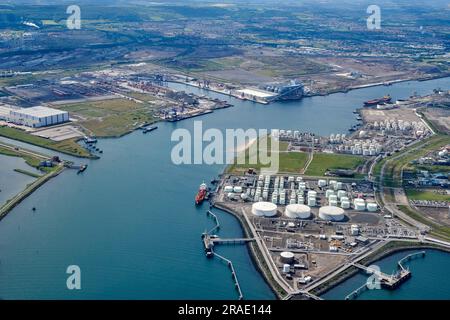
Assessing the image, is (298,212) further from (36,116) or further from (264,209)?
(36,116)

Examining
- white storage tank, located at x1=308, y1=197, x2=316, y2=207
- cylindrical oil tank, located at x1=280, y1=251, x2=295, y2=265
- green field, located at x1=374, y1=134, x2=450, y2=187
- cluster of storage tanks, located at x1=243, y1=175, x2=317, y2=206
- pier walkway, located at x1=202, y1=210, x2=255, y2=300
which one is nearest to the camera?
cylindrical oil tank, located at x1=280, y1=251, x2=295, y2=265

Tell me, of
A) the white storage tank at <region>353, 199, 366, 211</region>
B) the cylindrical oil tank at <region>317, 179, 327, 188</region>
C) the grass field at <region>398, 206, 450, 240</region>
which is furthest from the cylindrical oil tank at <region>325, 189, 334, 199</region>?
the grass field at <region>398, 206, 450, 240</region>

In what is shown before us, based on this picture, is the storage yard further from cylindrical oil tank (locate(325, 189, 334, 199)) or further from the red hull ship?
the red hull ship

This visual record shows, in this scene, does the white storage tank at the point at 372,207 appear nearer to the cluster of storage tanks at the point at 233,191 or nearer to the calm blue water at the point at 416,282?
the calm blue water at the point at 416,282

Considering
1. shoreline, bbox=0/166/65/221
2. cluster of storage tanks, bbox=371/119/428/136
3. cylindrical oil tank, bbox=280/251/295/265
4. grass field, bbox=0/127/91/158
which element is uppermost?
cluster of storage tanks, bbox=371/119/428/136

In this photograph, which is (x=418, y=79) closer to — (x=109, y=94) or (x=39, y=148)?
(x=109, y=94)

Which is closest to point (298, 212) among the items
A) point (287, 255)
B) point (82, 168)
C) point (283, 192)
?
point (283, 192)

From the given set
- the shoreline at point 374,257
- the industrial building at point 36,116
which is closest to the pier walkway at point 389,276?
the shoreline at point 374,257
